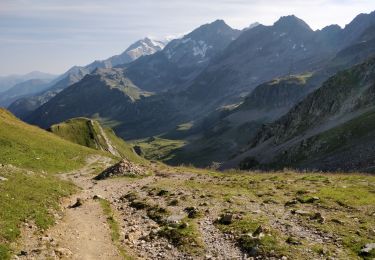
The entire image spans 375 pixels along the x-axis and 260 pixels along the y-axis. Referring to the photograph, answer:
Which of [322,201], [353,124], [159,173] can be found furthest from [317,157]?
[322,201]

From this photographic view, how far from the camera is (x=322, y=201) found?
37750mm

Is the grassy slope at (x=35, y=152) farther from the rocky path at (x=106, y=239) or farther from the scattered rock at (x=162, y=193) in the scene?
the scattered rock at (x=162, y=193)

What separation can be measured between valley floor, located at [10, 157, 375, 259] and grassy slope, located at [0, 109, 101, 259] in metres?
1.38

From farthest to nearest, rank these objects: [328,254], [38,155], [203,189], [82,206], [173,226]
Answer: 1. [38,155]
2. [203,189]
3. [82,206]
4. [173,226]
5. [328,254]

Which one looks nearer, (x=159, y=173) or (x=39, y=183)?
(x=39, y=183)

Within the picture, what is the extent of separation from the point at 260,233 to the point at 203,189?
20.3 meters

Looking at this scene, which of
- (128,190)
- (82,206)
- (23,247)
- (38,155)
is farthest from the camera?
(38,155)

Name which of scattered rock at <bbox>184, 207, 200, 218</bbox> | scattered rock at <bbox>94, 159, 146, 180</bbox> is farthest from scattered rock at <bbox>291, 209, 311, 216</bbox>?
scattered rock at <bbox>94, 159, 146, 180</bbox>

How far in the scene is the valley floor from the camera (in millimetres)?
27312

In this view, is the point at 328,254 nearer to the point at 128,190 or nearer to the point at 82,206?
the point at 82,206

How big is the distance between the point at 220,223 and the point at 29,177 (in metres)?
23.5

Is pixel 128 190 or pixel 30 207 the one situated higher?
pixel 30 207

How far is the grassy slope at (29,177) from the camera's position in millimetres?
31906

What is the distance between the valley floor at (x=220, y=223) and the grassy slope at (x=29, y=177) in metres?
1.38
